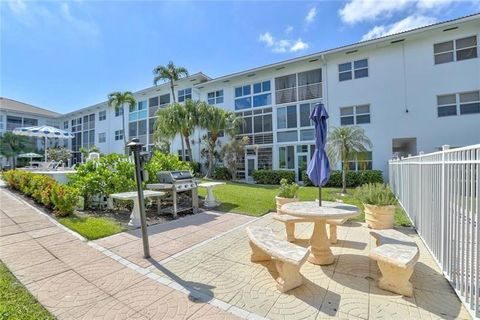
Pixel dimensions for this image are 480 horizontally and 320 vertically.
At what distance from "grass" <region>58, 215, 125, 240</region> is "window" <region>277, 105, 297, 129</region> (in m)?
15.7

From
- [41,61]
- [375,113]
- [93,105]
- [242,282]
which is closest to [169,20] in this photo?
[41,61]

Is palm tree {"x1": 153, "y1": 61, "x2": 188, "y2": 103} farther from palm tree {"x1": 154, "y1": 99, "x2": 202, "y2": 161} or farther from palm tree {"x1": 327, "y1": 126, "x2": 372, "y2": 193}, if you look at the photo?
palm tree {"x1": 327, "y1": 126, "x2": 372, "y2": 193}

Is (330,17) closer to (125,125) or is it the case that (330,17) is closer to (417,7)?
(417,7)

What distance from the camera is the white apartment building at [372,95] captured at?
14.0m

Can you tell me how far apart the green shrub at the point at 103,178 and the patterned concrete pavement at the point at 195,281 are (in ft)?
7.22

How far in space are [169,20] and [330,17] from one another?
7921 millimetres

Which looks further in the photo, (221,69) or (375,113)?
(221,69)

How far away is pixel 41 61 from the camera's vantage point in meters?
11.8

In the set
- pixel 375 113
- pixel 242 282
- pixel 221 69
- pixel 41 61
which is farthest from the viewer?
pixel 221 69

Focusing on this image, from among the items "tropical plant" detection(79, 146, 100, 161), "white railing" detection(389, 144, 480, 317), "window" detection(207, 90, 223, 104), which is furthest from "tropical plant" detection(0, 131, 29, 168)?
"white railing" detection(389, 144, 480, 317)

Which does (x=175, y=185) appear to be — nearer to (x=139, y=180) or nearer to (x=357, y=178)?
(x=139, y=180)

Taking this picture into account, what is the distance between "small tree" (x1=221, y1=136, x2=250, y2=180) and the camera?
794 inches

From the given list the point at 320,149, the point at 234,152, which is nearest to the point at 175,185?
the point at 320,149

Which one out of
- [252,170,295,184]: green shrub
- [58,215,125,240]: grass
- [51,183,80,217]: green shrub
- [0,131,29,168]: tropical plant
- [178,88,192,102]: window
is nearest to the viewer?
[58,215,125,240]: grass
